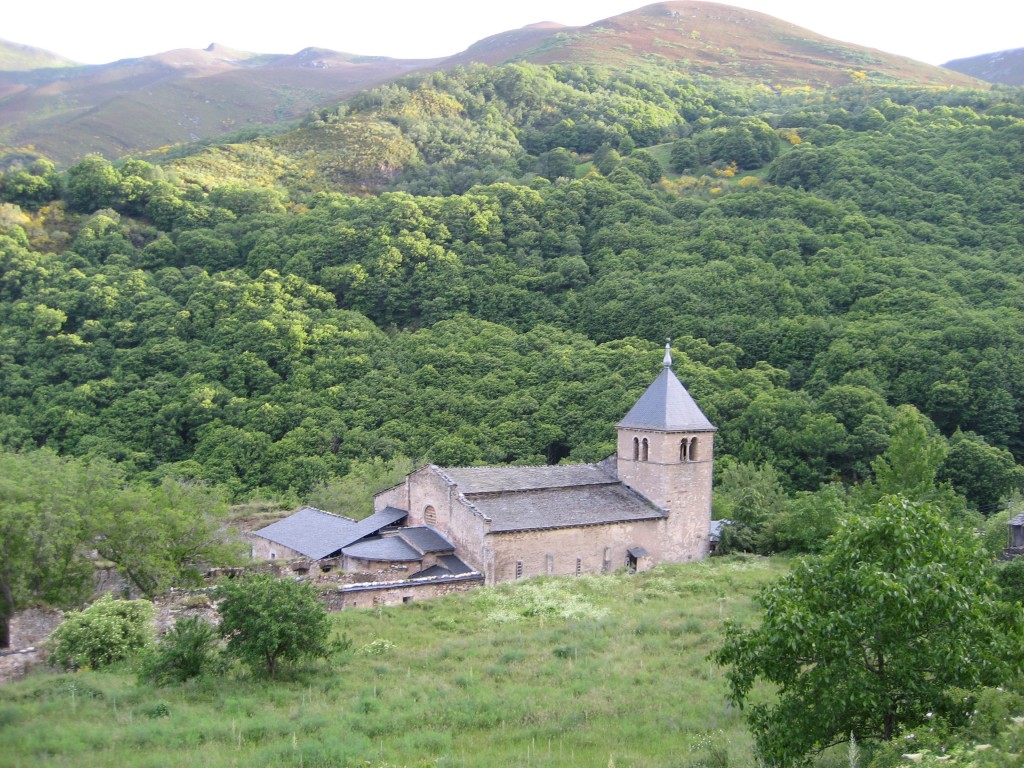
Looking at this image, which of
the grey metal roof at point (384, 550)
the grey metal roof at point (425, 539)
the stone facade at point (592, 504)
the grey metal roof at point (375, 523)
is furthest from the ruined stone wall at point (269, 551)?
the stone facade at point (592, 504)

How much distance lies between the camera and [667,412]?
31984mm

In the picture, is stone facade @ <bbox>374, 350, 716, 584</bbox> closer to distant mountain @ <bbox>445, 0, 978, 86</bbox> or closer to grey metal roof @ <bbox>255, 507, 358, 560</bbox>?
grey metal roof @ <bbox>255, 507, 358, 560</bbox>

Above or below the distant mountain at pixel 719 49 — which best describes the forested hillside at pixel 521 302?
below

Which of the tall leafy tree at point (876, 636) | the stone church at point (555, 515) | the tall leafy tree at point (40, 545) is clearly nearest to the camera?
the tall leafy tree at point (876, 636)

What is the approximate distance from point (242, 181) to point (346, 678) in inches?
2569

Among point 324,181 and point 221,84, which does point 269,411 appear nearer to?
point 324,181

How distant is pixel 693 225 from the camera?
212 ft

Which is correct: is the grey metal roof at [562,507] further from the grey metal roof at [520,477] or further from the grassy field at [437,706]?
the grassy field at [437,706]

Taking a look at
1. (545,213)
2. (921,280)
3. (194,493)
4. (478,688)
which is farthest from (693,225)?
(478,688)

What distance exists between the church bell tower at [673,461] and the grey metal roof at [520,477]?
129 cm

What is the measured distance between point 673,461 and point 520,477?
18.3 ft

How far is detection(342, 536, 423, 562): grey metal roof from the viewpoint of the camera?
2866 centimetres

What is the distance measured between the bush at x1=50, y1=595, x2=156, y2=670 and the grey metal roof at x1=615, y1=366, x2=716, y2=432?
726 inches

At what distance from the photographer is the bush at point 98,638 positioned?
63.1 ft
